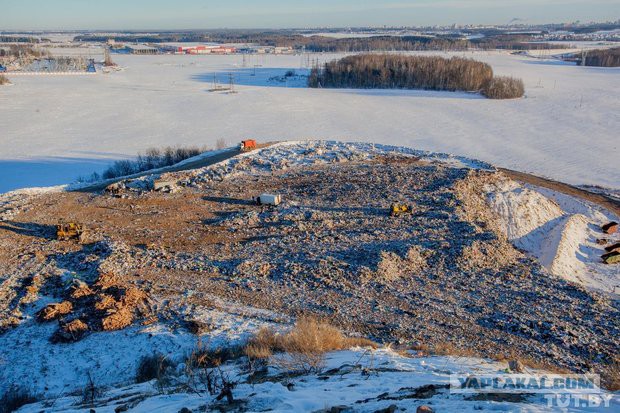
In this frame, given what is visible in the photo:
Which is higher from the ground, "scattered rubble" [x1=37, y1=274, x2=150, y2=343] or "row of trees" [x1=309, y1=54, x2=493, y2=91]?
"row of trees" [x1=309, y1=54, x2=493, y2=91]

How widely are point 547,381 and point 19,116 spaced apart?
43561 mm

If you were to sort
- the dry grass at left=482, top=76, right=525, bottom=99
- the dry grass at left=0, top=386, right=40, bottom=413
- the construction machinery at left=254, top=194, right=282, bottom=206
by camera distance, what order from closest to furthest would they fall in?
the dry grass at left=0, top=386, right=40, bottom=413 < the construction machinery at left=254, top=194, right=282, bottom=206 < the dry grass at left=482, top=76, right=525, bottom=99

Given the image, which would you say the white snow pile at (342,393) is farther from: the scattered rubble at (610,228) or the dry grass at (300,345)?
the scattered rubble at (610,228)

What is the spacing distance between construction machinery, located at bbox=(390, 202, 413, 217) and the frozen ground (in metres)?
12.1

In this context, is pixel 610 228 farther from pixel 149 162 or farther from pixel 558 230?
pixel 149 162

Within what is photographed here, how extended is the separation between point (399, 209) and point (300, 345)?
7.20m

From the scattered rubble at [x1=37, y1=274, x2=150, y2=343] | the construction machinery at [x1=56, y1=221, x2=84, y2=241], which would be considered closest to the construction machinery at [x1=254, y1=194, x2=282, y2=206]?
the construction machinery at [x1=56, y1=221, x2=84, y2=241]

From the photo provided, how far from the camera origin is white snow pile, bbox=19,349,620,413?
18.7 feet

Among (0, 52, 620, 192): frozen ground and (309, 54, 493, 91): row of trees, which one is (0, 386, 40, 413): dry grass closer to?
(0, 52, 620, 192): frozen ground

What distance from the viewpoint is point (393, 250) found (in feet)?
39.6

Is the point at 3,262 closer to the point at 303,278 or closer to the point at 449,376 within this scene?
the point at 303,278

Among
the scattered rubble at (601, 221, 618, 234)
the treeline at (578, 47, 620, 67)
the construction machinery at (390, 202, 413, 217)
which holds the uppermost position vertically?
the treeline at (578, 47, 620, 67)

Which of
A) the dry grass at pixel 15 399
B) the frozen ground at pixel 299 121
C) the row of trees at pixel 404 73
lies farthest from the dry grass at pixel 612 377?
the row of trees at pixel 404 73

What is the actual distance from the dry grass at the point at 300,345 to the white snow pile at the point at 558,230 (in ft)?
22.6
